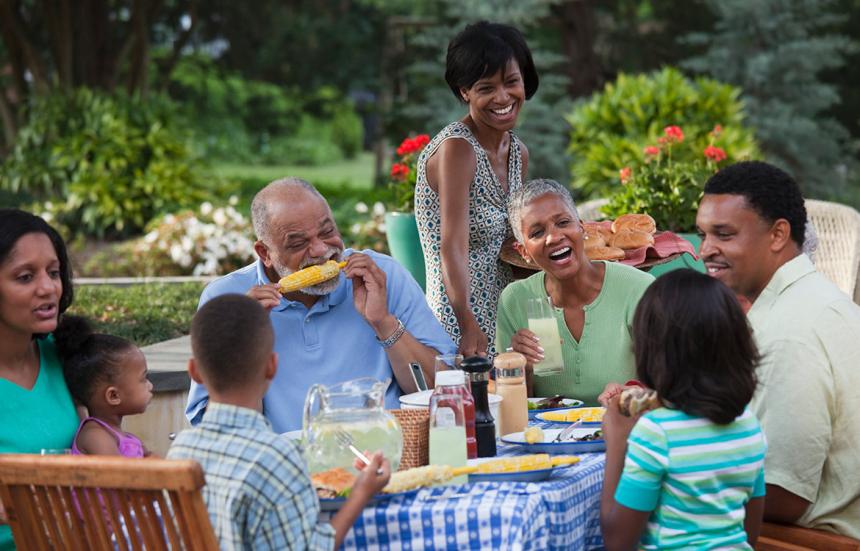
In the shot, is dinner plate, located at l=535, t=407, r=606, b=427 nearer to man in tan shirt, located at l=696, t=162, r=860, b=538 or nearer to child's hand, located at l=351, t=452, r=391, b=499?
man in tan shirt, located at l=696, t=162, r=860, b=538

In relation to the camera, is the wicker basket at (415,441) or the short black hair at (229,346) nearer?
the short black hair at (229,346)

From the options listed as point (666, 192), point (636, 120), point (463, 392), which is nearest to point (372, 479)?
point (463, 392)

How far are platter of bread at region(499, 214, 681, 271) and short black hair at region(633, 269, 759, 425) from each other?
7.83ft

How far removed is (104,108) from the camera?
1520cm

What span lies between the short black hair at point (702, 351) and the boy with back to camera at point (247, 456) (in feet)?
2.39

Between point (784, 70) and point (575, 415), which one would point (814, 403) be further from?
point (784, 70)

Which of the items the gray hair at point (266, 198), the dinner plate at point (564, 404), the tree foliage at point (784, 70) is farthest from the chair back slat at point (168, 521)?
the tree foliage at point (784, 70)

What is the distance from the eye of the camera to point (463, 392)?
10.4 feet

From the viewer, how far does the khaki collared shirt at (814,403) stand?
3271mm

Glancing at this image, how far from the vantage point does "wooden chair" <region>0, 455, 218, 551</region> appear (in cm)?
254

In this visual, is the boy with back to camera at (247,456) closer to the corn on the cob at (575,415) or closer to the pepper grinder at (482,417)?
the pepper grinder at (482,417)

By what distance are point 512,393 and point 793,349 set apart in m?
0.80

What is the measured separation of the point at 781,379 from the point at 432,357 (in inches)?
48.5

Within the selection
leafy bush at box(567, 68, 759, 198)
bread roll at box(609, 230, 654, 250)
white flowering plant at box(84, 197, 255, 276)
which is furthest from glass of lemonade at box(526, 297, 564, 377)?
white flowering plant at box(84, 197, 255, 276)
